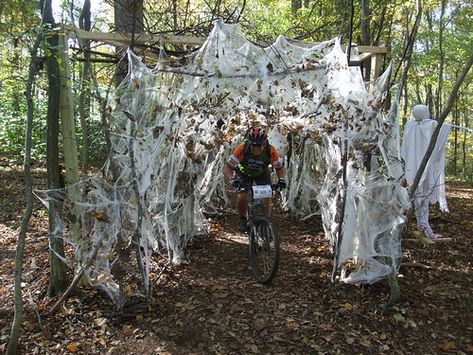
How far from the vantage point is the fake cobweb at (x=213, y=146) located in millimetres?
3871

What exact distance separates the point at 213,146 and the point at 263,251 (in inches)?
64.9

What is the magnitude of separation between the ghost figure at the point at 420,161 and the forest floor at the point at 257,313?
0.57 m

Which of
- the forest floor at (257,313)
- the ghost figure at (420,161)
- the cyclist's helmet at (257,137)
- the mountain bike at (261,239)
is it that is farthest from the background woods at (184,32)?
the mountain bike at (261,239)

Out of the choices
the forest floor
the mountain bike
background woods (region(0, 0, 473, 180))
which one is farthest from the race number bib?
background woods (region(0, 0, 473, 180))

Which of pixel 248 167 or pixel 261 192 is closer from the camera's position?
pixel 261 192

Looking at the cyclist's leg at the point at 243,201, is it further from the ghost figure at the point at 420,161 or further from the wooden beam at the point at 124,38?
the ghost figure at the point at 420,161

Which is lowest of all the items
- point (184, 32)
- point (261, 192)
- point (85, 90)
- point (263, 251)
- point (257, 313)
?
point (257, 313)

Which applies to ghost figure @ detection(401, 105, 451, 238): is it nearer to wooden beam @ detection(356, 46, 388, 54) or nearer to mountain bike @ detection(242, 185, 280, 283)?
wooden beam @ detection(356, 46, 388, 54)

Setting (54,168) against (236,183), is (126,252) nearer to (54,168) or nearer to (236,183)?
(54,168)

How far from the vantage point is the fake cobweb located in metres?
3.87

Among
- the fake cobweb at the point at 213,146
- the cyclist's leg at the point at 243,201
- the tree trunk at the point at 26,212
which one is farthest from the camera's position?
the cyclist's leg at the point at 243,201

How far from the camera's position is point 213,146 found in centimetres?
549

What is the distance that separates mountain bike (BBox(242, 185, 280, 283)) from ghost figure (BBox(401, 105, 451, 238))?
2233 millimetres

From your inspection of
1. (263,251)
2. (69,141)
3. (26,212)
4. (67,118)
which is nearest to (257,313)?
(263,251)
